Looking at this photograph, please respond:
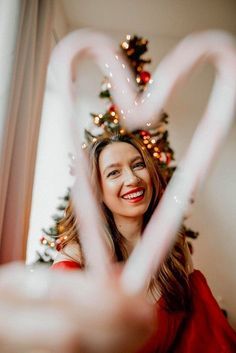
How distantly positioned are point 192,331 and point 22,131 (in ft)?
2.65

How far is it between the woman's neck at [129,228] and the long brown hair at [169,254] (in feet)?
0.04

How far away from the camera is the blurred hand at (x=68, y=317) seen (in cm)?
43

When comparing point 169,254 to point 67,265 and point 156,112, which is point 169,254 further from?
point 156,112

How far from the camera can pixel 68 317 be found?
43 centimetres

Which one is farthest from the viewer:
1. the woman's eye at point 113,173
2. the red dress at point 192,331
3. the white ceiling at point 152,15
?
the white ceiling at point 152,15

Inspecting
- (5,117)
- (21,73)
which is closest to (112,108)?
(21,73)

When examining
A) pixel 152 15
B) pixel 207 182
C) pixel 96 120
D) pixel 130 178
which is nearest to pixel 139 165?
pixel 130 178

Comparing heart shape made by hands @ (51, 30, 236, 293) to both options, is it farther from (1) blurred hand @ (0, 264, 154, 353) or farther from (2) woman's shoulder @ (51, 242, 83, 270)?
(2) woman's shoulder @ (51, 242, 83, 270)

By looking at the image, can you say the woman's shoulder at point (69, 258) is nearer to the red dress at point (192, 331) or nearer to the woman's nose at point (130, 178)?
the red dress at point (192, 331)

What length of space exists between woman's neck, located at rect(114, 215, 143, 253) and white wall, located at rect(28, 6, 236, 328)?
3.33ft

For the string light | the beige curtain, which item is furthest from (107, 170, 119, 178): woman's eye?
the string light

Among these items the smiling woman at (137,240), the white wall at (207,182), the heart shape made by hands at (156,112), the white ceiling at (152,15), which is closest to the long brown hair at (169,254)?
the smiling woman at (137,240)

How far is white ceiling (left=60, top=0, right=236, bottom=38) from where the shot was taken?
2.13m

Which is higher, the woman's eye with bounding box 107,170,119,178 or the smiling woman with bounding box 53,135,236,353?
the woman's eye with bounding box 107,170,119,178
